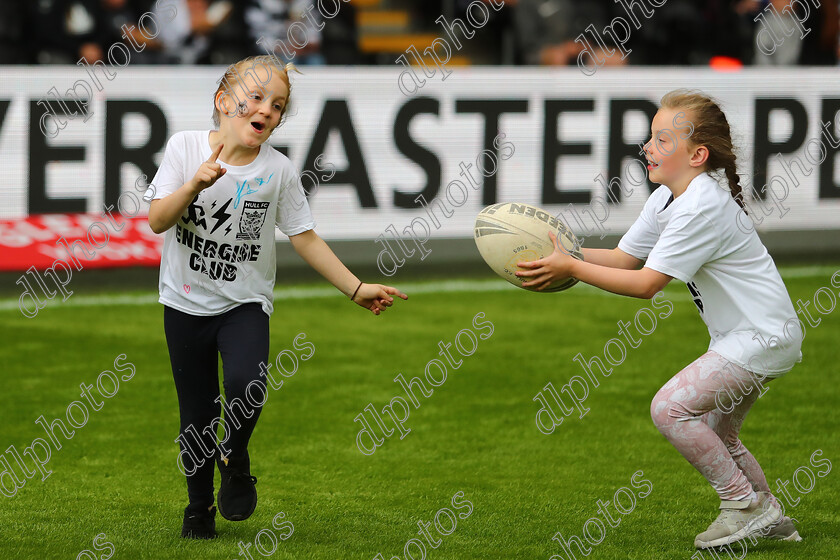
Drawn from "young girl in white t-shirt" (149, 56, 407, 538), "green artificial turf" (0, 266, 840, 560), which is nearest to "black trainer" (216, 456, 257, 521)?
"young girl in white t-shirt" (149, 56, 407, 538)

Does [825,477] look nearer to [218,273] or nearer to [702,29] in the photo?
[218,273]

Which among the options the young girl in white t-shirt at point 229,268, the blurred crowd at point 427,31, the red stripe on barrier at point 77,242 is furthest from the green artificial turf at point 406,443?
the blurred crowd at point 427,31

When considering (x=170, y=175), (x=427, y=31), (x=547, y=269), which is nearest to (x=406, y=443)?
(x=547, y=269)

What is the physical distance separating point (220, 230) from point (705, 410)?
173cm

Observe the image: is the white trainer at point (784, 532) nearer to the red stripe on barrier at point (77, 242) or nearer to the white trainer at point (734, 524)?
the white trainer at point (734, 524)

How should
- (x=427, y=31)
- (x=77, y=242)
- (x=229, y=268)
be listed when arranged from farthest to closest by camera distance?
(x=427, y=31), (x=77, y=242), (x=229, y=268)

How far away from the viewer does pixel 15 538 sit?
14.1 feet

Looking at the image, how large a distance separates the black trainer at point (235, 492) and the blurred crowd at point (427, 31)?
7.86 meters

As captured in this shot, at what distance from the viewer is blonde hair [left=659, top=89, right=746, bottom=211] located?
403cm

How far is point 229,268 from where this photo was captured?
4.12 m

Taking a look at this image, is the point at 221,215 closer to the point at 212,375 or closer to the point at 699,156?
the point at 212,375

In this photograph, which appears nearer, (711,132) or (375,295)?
(711,132)

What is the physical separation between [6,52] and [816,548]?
31.3 feet

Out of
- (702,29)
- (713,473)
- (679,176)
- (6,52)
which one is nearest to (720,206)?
(679,176)
